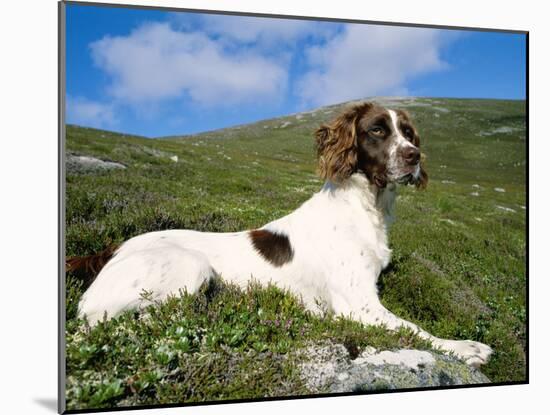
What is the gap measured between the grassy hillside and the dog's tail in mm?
129

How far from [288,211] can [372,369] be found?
3085mm

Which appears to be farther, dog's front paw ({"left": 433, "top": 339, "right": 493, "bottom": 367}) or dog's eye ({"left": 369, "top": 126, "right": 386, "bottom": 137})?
dog's front paw ({"left": 433, "top": 339, "right": 493, "bottom": 367})

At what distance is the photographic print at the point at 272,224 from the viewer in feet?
16.3

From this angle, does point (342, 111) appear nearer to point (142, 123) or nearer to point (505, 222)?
point (142, 123)

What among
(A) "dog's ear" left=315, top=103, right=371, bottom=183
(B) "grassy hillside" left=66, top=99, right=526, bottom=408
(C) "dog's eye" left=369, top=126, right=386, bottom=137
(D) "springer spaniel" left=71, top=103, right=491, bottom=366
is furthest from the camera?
(A) "dog's ear" left=315, top=103, right=371, bottom=183

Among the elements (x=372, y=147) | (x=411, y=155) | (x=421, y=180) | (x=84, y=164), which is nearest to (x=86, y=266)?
(x=84, y=164)

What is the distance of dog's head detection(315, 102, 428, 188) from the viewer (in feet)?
17.6

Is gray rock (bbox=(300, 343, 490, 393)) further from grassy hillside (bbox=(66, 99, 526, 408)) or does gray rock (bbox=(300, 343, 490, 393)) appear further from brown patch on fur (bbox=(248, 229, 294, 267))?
brown patch on fur (bbox=(248, 229, 294, 267))

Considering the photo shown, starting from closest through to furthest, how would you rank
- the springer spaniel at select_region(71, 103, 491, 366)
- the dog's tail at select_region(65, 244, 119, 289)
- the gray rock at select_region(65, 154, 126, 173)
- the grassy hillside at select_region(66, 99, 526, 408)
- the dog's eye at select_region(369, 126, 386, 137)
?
the grassy hillside at select_region(66, 99, 526, 408), the dog's tail at select_region(65, 244, 119, 289), the springer spaniel at select_region(71, 103, 491, 366), the dog's eye at select_region(369, 126, 386, 137), the gray rock at select_region(65, 154, 126, 173)

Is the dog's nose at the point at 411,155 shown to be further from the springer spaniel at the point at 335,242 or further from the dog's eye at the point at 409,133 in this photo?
the dog's eye at the point at 409,133

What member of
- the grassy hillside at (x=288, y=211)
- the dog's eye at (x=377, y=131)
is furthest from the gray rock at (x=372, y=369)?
the dog's eye at (x=377, y=131)

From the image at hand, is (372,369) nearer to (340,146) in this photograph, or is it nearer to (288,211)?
(340,146)

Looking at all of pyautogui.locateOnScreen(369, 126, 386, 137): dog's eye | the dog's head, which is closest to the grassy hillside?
the dog's head

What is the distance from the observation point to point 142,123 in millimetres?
5949
